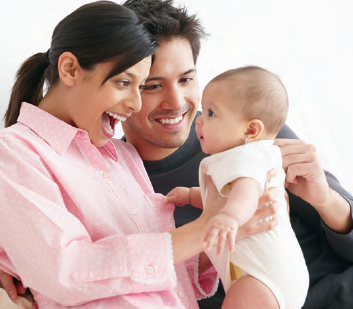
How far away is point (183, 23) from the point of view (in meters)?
2.12

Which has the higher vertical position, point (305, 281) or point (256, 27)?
point (256, 27)

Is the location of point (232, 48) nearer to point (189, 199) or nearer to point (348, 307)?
point (189, 199)

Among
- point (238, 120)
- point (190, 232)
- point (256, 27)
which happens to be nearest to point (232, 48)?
point (256, 27)

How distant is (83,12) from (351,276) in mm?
Result: 1403

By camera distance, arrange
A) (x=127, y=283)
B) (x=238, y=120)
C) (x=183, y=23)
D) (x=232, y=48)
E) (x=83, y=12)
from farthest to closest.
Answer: (x=232, y=48) < (x=183, y=23) < (x=83, y=12) < (x=238, y=120) < (x=127, y=283)

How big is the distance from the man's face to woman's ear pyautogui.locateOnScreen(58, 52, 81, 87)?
1.40 feet

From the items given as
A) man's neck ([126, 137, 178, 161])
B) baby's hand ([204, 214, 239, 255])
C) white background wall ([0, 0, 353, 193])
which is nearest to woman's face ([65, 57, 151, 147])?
man's neck ([126, 137, 178, 161])

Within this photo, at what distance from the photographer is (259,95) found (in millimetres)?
1488

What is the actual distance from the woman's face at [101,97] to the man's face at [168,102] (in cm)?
30

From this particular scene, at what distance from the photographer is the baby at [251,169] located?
1431 millimetres

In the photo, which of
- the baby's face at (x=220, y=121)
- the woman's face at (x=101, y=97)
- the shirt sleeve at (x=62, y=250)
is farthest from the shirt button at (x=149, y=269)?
the woman's face at (x=101, y=97)

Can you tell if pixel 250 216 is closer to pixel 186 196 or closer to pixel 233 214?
pixel 233 214

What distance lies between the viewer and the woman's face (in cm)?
159

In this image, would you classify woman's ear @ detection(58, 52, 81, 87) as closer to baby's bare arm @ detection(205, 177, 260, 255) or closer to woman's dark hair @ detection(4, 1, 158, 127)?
woman's dark hair @ detection(4, 1, 158, 127)
